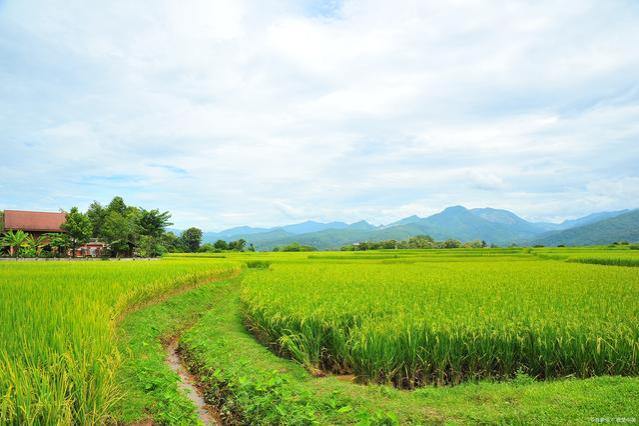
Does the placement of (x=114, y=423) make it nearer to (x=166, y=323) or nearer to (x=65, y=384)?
(x=65, y=384)

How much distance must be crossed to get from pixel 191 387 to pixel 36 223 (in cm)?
6333

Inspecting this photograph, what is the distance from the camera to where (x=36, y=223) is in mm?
55531

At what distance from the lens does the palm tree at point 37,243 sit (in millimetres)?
48375

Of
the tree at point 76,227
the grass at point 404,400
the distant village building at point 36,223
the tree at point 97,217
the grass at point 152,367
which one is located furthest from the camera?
the tree at point 97,217

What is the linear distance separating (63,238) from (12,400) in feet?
178

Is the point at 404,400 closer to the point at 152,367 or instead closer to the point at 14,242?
the point at 152,367

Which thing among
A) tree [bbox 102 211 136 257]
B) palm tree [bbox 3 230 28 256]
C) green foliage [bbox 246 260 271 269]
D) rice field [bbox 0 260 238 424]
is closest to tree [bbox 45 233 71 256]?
palm tree [bbox 3 230 28 256]

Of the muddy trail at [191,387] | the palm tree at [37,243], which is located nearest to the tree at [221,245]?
the palm tree at [37,243]

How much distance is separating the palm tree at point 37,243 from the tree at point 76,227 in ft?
14.5

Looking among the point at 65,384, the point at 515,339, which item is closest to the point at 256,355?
the point at 65,384

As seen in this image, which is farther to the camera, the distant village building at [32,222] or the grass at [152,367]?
the distant village building at [32,222]

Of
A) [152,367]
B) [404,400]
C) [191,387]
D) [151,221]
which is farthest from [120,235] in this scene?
[404,400]

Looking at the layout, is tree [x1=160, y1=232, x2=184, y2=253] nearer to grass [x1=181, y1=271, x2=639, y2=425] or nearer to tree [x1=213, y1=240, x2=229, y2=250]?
tree [x1=213, y1=240, x2=229, y2=250]

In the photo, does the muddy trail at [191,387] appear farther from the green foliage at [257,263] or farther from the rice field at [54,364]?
the green foliage at [257,263]
